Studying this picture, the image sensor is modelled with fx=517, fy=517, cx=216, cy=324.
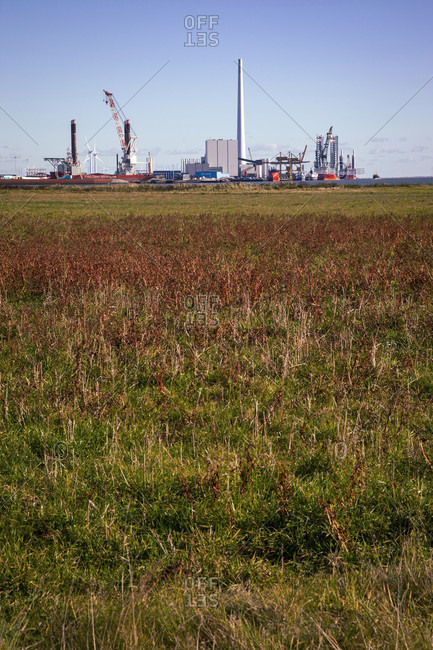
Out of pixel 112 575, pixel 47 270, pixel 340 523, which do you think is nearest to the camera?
pixel 112 575

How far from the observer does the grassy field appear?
2.52m

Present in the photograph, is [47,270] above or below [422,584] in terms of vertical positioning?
above

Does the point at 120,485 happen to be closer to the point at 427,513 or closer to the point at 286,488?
the point at 286,488

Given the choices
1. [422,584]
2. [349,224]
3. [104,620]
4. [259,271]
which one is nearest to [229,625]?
[104,620]

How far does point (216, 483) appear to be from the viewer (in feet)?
11.7

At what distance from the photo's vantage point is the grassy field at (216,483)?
8.25ft

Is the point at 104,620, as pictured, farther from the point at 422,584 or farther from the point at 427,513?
the point at 427,513

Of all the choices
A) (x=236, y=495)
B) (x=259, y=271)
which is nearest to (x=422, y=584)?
(x=236, y=495)

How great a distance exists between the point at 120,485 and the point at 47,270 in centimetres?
799

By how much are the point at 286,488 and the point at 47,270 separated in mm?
8614

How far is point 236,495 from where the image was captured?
142 inches

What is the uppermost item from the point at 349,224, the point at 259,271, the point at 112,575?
the point at 349,224

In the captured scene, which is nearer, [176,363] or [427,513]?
[427,513]

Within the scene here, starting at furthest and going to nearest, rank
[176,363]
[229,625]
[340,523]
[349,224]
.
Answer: [349,224]
[176,363]
[340,523]
[229,625]
